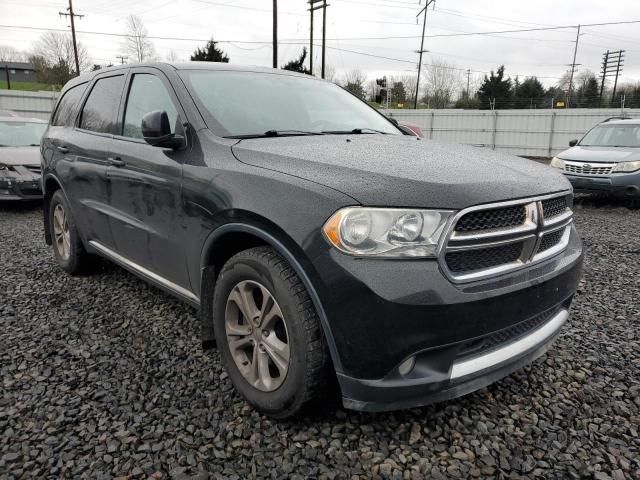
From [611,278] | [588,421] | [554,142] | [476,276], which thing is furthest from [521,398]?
[554,142]

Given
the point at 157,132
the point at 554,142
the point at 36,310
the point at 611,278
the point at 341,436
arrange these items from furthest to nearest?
the point at 554,142, the point at 611,278, the point at 36,310, the point at 157,132, the point at 341,436

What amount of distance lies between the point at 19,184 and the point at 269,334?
7141 millimetres

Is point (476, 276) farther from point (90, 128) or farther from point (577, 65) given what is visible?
point (577, 65)

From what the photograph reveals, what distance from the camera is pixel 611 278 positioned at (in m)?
4.52

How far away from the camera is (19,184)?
25.2 ft

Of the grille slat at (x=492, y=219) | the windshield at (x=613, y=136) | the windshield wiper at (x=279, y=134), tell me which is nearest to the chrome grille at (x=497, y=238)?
the grille slat at (x=492, y=219)

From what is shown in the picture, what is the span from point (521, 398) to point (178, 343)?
2035 millimetres

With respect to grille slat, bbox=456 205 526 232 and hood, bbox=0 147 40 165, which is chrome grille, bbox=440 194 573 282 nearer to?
grille slat, bbox=456 205 526 232

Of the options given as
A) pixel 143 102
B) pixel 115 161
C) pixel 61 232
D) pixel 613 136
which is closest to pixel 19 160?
pixel 61 232

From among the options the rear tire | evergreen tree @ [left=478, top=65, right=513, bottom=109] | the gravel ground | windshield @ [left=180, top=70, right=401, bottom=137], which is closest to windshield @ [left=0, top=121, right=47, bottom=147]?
the rear tire

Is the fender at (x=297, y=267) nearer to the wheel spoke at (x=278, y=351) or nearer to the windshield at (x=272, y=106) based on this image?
the wheel spoke at (x=278, y=351)

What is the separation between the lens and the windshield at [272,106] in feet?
9.18

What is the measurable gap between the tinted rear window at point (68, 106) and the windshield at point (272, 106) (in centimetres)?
174

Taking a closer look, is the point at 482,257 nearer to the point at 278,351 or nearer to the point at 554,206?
the point at 554,206
